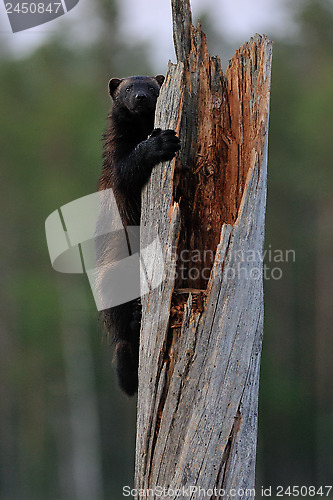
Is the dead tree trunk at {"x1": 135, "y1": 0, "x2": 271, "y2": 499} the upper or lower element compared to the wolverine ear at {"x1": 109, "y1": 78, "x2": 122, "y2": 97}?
lower

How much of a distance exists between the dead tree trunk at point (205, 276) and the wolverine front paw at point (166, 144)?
49mm

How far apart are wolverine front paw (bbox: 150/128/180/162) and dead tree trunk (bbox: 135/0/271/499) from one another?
1.9 inches

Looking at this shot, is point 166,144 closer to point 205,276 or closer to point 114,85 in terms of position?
point 205,276

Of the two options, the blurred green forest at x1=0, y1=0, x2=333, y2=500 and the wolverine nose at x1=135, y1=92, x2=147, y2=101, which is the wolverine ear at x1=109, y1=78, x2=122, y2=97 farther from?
the blurred green forest at x1=0, y1=0, x2=333, y2=500

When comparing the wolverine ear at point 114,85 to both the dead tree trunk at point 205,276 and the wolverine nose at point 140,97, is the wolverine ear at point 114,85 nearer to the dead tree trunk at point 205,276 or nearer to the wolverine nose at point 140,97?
the wolverine nose at point 140,97

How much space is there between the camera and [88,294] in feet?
58.4

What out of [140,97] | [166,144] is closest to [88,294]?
[140,97]

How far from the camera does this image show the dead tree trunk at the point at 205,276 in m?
3.37

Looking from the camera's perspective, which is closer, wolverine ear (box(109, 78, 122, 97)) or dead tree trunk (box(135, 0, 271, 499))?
dead tree trunk (box(135, 0, 271, 499))

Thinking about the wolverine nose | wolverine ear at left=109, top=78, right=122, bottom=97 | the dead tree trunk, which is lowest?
the dead tree trunk

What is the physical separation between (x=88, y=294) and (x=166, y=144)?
1437 cm

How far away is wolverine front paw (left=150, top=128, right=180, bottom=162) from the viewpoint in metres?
3.74

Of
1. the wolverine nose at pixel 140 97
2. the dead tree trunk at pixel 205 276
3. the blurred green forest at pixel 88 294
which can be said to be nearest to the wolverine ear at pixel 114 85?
the wolverine nose at pixel 140 97

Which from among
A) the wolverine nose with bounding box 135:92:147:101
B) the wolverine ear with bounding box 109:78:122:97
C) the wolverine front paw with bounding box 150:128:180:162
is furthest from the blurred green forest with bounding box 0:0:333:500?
the wolverine front paw with bounding box 150:128:180:162
